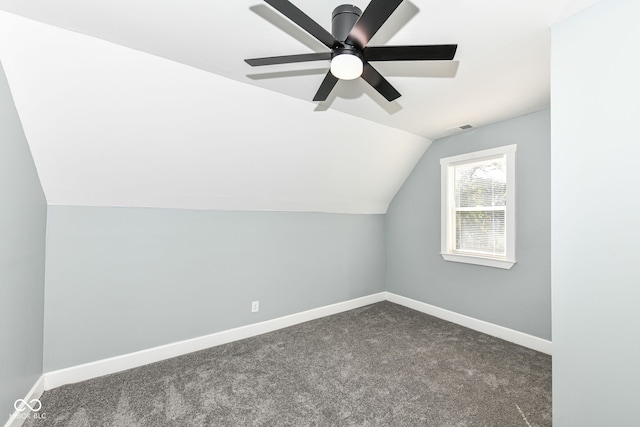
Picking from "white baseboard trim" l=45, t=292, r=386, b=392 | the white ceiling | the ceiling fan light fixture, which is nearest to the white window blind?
the white ceiling

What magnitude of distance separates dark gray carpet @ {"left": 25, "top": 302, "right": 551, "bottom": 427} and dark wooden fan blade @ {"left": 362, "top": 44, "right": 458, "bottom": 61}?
7.19 ft

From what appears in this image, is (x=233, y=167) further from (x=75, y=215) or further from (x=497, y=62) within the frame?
(x=497, y=62)

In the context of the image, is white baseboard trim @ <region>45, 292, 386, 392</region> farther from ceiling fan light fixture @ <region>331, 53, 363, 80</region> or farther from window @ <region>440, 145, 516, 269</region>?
ceiling fan light fixture @ <region>331, 53, 363, 80</region>

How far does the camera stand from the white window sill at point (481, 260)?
3059mm

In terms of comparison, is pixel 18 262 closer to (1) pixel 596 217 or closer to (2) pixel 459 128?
(1) pixel 596 217

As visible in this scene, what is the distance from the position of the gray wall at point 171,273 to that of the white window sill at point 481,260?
1451 mm

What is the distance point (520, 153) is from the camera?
299 centimetres

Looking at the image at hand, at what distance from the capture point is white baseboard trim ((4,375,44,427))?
171cm

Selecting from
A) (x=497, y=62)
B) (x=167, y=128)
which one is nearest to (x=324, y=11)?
(x=497, y=62)

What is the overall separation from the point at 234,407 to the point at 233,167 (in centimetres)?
202

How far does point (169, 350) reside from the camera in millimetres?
2678

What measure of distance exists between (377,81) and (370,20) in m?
0.50

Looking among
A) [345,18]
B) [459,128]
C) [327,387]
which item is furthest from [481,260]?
[345,18]

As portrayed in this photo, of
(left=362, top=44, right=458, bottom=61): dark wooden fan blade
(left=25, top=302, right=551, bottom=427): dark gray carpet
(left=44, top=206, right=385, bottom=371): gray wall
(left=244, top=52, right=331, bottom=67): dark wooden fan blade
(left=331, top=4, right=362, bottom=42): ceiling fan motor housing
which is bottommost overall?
(left=25, top=302, right=551, bottom=427): dark gray carpet
